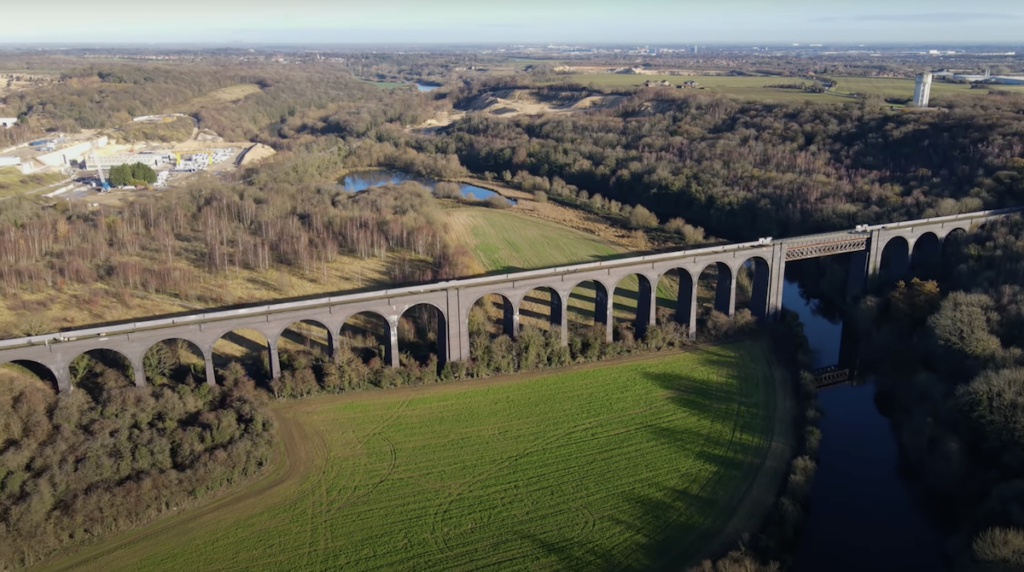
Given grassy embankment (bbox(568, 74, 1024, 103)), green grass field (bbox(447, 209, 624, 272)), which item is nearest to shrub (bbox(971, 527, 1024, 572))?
green grass field (bbox(447, 209, 624, 272))

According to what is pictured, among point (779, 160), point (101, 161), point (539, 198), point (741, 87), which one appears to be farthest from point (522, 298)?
point (741, 87)

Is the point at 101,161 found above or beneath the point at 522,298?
above

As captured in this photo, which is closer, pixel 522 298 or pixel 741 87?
pixel 522 298

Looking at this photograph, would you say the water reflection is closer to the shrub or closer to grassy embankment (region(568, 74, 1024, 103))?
the shrub

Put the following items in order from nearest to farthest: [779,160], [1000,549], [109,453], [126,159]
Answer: [1000,549] < [109,453] < [779,160] < [126,159]

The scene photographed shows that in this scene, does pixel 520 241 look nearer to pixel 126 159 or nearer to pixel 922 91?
pixel 922 91

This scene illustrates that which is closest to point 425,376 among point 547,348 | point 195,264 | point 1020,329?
point 547,348

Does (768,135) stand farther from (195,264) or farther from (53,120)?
(53,120)

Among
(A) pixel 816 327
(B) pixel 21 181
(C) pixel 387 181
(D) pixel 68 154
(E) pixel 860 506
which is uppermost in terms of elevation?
(D) pixel 68 154
